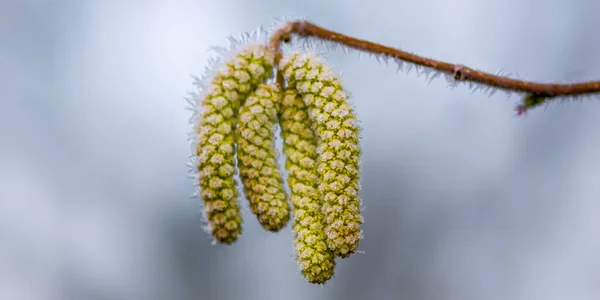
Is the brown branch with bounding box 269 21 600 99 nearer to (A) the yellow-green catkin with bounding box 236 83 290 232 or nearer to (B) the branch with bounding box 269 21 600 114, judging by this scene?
(B) the branch with bounding box 269 21 600 114

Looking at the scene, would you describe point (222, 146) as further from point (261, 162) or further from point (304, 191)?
point (304, 191)

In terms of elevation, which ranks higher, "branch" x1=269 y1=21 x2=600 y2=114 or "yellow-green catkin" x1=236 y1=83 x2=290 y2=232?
"branch" x1=269 y1=21 x2=600 y2=114

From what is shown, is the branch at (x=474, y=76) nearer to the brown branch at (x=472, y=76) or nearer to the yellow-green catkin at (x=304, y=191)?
the brown branch at (x=472, y=76)

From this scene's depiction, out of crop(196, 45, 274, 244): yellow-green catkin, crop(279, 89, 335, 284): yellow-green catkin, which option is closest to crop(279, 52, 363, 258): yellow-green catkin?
crop(279, 89, 335, 284): yellow-green catkin

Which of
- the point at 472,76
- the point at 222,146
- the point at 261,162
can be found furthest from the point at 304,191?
the point at 472,76

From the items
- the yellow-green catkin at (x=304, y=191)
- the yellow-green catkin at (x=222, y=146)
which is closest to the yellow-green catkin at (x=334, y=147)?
the yellow-green catkin at (x=304, y=191)

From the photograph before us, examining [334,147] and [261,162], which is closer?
[334,147]
